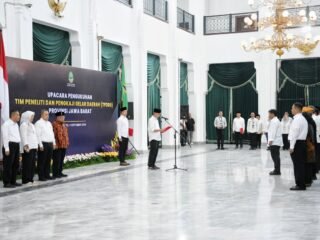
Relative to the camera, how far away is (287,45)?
39.7 ft

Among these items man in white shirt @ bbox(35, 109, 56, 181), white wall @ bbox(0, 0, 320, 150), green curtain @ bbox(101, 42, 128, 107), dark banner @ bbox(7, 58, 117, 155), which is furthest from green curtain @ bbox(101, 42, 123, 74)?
man in white shirt @ bbox(35, 109, 56, 181)

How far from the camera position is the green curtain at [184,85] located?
19241mm

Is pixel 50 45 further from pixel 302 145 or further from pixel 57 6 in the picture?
pixel 302 145

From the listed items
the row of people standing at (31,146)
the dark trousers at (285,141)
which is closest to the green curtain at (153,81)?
the dark trousers at (285,141)

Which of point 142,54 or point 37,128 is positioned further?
point 142,54

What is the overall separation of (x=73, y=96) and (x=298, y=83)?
10.3 meters

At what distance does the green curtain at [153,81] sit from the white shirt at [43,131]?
7.88 metres

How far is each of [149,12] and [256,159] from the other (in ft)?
20.6

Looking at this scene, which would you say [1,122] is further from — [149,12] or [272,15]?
[149,12]

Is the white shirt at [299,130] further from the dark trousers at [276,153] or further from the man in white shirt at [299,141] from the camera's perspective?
the dark trousers at [276,153]

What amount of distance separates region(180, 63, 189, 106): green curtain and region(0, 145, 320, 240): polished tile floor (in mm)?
9754

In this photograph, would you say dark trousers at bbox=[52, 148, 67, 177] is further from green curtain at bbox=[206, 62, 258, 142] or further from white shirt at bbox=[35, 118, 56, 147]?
green curtain at bbox=[206, 62, 258, 142]

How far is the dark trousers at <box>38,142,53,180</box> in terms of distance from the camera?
8.77m

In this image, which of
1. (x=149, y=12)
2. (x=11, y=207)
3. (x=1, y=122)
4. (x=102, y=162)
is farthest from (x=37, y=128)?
(x=149, y=12)
